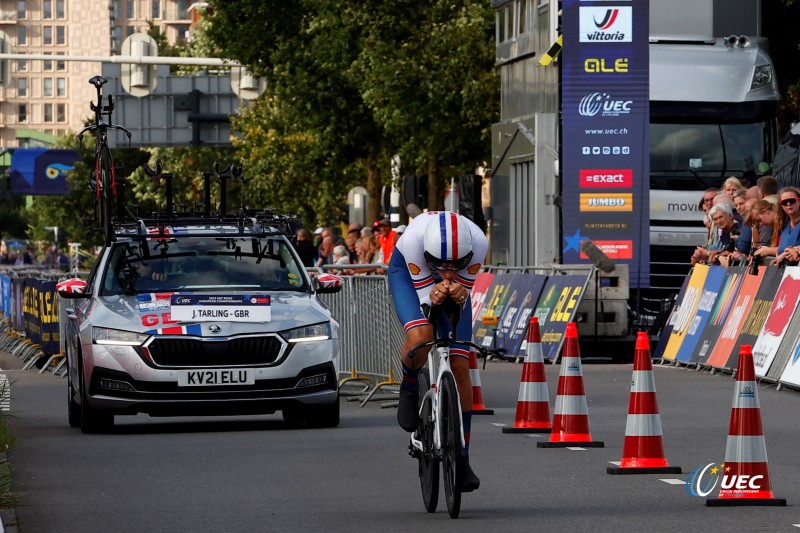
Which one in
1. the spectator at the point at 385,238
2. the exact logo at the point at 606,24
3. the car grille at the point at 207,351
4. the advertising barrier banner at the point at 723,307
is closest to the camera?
the car grille at the point at 207,351

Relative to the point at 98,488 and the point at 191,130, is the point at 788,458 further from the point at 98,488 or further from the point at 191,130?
the point at 191,130

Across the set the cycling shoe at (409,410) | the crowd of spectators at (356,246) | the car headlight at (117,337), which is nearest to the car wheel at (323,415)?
the car headlight at (117,337)

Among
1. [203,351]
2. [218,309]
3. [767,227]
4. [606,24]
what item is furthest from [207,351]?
[606,24]

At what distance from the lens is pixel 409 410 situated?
10.8m

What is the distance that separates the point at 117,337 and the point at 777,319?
23.7 feet

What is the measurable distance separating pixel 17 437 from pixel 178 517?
5.07 metres

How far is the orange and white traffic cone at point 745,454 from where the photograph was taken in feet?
34.1

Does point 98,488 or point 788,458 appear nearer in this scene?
point 98,488

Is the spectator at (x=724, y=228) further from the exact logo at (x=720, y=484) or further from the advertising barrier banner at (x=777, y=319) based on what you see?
the exact logo at (x=720, y=484)

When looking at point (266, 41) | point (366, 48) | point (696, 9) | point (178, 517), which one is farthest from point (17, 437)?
point (266, 41)

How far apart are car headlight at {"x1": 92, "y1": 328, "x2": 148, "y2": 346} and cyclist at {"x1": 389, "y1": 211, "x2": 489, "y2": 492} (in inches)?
193

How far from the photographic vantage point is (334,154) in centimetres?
4941

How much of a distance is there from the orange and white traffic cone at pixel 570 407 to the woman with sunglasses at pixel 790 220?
639 cm

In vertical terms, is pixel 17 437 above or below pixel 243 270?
below
